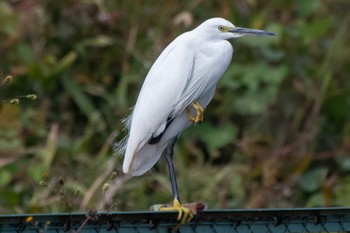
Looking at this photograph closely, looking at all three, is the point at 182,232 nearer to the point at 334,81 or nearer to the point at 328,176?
the point at 328,176

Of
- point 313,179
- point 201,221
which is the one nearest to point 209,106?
point 313,179

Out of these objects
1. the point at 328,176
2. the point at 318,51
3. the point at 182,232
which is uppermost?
the point at 182,232

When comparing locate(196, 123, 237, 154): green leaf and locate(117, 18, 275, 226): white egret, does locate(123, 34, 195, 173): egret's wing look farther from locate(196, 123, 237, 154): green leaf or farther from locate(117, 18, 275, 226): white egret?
locate(196, 123, 237, 154): green leaf

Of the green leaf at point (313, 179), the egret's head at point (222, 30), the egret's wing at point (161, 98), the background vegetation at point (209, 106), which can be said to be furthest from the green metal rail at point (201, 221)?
the green leaf at point (313, 179)

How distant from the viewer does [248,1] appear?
5316 millimetres

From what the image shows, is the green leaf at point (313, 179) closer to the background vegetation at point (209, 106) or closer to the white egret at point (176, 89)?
the background vegetation at point (209, 106)

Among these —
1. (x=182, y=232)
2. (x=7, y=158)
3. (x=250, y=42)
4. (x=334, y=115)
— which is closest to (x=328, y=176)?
(x=334, y=115)

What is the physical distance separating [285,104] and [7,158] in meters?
1.65

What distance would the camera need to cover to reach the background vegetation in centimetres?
439

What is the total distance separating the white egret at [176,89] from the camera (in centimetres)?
251

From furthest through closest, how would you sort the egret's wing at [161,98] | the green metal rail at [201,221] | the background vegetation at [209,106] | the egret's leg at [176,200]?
the background vegetation at [209,106] → the egret's wing at [161,98] → the egret's leg at [176,200] → the green metal rail at [201,221]

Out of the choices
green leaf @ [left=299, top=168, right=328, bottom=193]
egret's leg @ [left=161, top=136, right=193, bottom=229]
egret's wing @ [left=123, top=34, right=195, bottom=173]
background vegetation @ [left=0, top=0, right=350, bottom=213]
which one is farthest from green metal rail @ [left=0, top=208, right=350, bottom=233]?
green leaf @ [left=299, top=168, right=328, bottom=193]

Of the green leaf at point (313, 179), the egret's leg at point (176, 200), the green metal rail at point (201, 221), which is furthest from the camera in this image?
the green leaf at point (313, 179)

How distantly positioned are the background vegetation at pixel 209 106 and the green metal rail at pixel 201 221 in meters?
2.12
